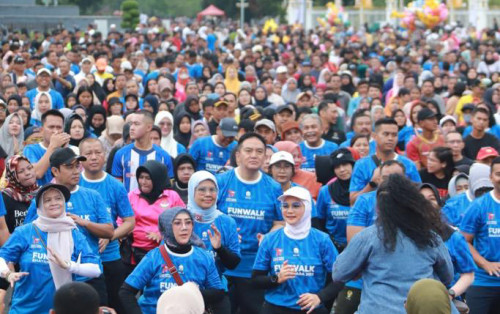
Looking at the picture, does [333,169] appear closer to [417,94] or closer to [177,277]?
[177,277]

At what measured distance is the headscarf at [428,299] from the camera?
482cm

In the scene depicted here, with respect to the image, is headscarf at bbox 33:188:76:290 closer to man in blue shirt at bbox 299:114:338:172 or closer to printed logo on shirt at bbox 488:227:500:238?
printed logo on shirt at bbox 488:227:500:238

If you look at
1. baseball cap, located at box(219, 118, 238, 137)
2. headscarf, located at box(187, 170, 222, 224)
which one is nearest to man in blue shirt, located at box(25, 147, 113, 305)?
headscarf, located at box(187, 170, 222, 224)

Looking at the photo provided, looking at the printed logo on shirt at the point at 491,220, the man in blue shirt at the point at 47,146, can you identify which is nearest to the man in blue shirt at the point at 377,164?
the printed logo on shirt at the point at 491,220

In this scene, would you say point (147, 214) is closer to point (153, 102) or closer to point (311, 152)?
point (311, 152)

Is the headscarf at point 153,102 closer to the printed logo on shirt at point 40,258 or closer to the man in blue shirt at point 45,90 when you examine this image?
the man in blue shirt at point 45,90

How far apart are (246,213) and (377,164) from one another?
1.35 meters

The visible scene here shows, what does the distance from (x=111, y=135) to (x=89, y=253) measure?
5613 millimetres

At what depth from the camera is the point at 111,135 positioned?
1309 centimetres

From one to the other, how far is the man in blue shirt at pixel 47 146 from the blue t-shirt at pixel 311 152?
278 centimetres

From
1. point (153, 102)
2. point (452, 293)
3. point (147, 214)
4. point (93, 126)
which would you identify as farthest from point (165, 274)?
point (153, 102)

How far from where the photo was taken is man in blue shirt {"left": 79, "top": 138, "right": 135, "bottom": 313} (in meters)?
8.85

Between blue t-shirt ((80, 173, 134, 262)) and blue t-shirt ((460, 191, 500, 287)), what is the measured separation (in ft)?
9.45

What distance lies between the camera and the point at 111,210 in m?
8.88
